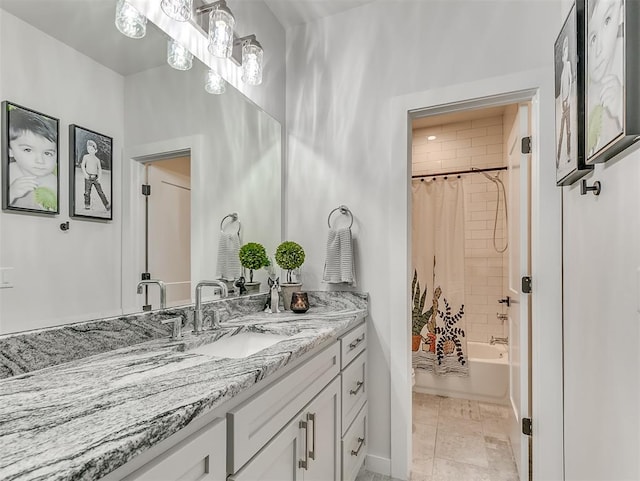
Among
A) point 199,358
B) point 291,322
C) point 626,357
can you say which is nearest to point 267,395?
point 199,358

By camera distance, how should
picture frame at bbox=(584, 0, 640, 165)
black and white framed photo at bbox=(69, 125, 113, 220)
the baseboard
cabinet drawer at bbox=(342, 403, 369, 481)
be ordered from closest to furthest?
picture frame at bbox=(584, 0, 640, 165) → black and white framed photo at bbox=(69, 125, 113, 220) → cabinet drawer at bbox=(342, 403, 369, 481) → the baseboard

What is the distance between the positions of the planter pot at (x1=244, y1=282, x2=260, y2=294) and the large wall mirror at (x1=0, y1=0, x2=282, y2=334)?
0.29 meters

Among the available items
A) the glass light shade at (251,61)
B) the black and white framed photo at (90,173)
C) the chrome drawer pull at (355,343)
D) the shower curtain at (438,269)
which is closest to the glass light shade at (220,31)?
the glass light shade at (251,61)

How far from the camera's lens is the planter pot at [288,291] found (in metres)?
2.08

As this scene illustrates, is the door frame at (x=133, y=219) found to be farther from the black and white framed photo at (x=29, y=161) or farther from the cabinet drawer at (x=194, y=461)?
the cabinet drawer at (x=194, y=461)

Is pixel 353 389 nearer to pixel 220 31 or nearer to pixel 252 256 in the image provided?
pixel 252 256

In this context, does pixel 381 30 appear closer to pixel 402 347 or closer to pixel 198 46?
pixel 198 46

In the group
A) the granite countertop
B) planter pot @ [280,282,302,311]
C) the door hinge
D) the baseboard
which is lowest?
the baseboard

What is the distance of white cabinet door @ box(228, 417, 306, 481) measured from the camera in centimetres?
95

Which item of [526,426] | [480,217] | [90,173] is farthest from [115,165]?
[480,217]

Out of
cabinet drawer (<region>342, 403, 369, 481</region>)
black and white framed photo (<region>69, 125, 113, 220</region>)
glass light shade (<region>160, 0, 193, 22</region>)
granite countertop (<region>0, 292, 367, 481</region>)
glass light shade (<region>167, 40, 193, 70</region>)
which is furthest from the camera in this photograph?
cabinet drawer (<region>342, 403, 369, 481</region>)

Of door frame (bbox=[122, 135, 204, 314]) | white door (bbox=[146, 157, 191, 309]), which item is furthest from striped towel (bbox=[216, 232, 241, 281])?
door frame (bbox=[122, 135, 204, 314])

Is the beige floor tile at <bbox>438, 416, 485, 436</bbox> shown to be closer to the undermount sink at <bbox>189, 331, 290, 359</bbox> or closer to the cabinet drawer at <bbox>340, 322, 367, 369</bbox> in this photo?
the cabinet drawer at <bbox>340, 322, 367, 369</bbox>

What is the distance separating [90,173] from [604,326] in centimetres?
173
